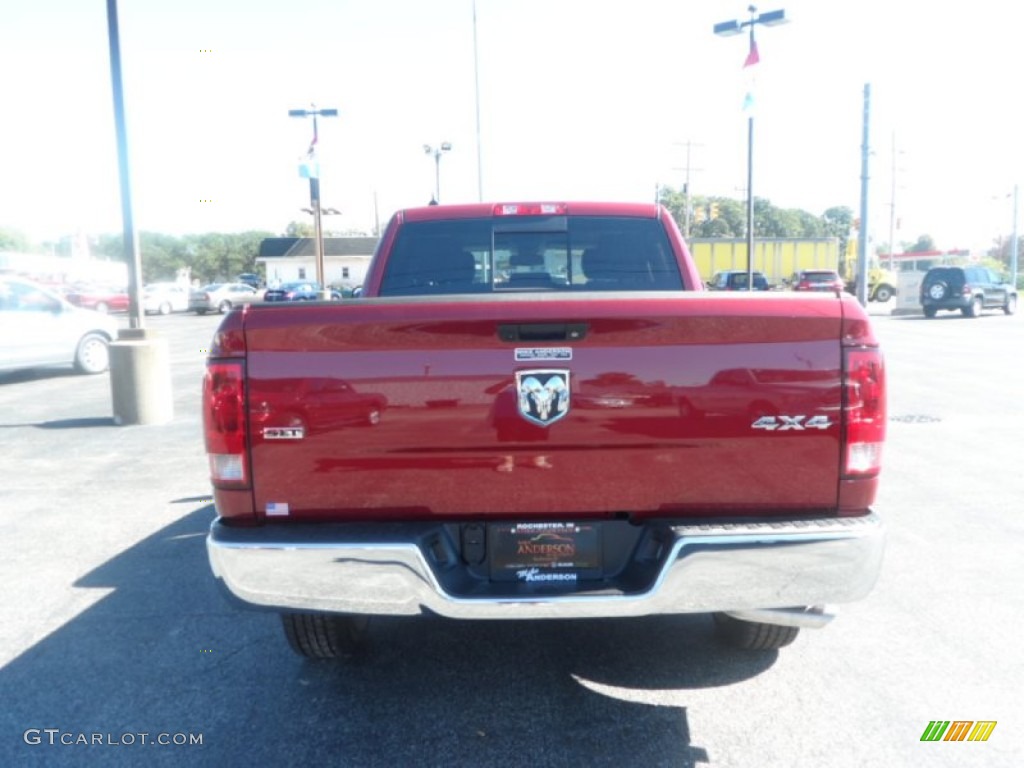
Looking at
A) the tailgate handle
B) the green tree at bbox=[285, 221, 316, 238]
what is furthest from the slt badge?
the green tree at bbox=[285, 221, 316, 238]

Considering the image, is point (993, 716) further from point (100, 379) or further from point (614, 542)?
point (100, 379)

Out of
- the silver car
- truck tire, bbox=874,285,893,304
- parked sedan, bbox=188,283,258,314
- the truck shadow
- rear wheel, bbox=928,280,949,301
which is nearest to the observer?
the truck shadow

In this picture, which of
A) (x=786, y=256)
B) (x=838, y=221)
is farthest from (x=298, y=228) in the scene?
(x=786, y=256)

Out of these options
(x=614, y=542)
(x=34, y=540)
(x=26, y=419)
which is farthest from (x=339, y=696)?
(x=26, y=419)

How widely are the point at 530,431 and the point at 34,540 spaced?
4.41 m

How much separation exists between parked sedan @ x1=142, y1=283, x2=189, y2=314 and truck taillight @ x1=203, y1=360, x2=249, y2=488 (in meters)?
44.0

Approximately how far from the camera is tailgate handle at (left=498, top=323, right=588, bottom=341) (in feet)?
9.22

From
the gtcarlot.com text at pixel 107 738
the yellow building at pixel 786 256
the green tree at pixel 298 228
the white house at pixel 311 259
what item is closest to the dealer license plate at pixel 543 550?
the gtcarlot.com text at pixel 107 738

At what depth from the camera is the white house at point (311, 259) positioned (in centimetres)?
Answer: 8156

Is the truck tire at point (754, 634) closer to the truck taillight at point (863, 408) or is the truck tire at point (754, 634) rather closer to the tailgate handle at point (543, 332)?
the truck taillight at point (863, 408)

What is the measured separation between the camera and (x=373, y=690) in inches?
139

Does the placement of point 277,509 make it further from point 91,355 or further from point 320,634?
point 91,355

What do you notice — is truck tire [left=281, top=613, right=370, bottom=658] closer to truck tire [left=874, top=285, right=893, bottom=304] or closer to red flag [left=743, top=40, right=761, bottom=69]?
red flag [left=743, top=40, right=761, bottom=69]

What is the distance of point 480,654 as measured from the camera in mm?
3877
